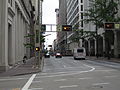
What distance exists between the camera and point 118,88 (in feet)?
41.8

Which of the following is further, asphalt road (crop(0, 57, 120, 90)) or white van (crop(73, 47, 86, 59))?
white van (crop(73, 47, 86, 59))

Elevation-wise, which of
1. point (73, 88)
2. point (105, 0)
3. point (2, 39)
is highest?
point (105, 0)

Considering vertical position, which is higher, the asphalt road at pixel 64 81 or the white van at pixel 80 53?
the white van at pixel 80 53

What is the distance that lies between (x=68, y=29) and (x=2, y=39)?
20.6 meters

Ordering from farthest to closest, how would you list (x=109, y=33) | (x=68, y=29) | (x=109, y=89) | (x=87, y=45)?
(x=87, y=45) → (x=109, y=33) → (x=68, y=29) → (x=109, y=89)

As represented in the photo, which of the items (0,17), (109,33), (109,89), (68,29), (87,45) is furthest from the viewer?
(87,45)

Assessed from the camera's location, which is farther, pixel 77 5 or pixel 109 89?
pixel 77 5

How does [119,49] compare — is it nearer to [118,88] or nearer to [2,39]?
[2,39]

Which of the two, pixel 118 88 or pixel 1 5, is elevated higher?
pixel 1 5

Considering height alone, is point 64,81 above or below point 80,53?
below

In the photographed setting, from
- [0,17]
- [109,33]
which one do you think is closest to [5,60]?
[0,17]

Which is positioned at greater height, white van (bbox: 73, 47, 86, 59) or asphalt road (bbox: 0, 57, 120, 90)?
white van (bbox: 73, 47, 86, 59)

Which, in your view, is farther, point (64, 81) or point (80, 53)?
point (80, 53)

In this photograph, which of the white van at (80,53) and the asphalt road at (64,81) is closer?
the asphalt road at (64,81)
